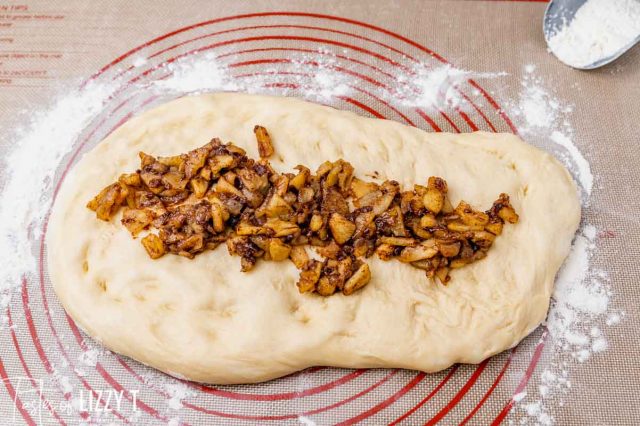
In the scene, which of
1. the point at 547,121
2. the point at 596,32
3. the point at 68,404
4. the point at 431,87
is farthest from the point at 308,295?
the point at 596,32

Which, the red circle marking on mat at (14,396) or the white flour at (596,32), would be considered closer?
the red circle marking on mat at (14,396)

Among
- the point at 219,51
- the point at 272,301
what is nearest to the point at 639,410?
the point at 272,301

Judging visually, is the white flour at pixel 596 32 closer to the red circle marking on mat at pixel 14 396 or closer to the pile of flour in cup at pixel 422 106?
the pile of flour in cup at pixel 422 106

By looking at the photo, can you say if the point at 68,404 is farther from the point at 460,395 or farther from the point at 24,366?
the point at 460,395

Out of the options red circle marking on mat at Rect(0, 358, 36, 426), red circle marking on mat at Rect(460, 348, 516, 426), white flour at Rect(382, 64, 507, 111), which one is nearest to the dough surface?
red circle marking on mat at Rect(460, 348, 516, 426)

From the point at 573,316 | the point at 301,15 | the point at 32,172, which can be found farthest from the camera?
the point at 301,15

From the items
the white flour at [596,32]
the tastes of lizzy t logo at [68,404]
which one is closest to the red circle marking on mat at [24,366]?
the tastes of lizzy t logo at [68,404]

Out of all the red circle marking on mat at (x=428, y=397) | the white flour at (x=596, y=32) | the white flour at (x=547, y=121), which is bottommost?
the red circle marking on mat at (x=428, y=397)
